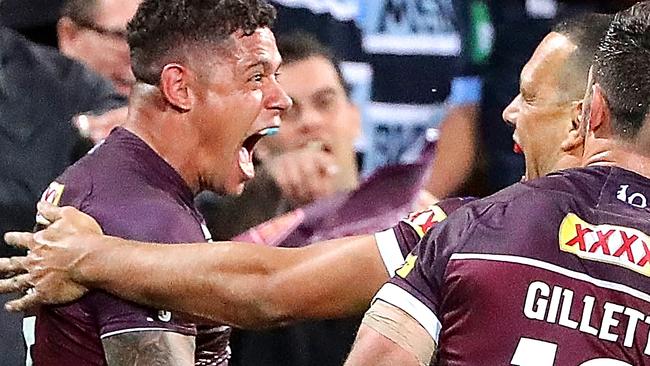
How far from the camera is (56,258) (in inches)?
115

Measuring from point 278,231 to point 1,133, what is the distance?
834mm

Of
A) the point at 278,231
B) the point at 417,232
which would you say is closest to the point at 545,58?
the point at 417,232

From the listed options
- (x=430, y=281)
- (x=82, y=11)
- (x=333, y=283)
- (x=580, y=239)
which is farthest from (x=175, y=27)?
(x=82, y=11)

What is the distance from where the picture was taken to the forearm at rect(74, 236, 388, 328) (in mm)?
2865

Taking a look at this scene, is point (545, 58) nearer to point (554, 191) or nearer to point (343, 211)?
point (554, 191)

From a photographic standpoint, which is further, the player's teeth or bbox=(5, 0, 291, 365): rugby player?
the player's teeth

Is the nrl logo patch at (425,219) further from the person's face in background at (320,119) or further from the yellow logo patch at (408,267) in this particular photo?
the person's face in background at (320,119)

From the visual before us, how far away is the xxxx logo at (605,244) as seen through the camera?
2441 mm

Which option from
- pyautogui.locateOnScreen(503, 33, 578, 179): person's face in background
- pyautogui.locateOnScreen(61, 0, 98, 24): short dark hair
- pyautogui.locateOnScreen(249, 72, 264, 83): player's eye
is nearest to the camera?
pyautogui.locateOnScreen(503, 33, 578, 179): person's face in background

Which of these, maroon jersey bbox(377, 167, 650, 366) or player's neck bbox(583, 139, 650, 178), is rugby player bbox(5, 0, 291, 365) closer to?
maroon jersey bbox(377, 167, 650, 366)

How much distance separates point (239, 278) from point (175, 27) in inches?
20.0

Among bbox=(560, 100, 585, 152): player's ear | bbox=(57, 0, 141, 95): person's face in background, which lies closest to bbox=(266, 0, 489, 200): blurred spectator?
bbox=(57, 0, 141, 95): person's face in background

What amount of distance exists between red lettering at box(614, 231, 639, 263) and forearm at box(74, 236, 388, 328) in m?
0.55

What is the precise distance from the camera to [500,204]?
8.17ft
